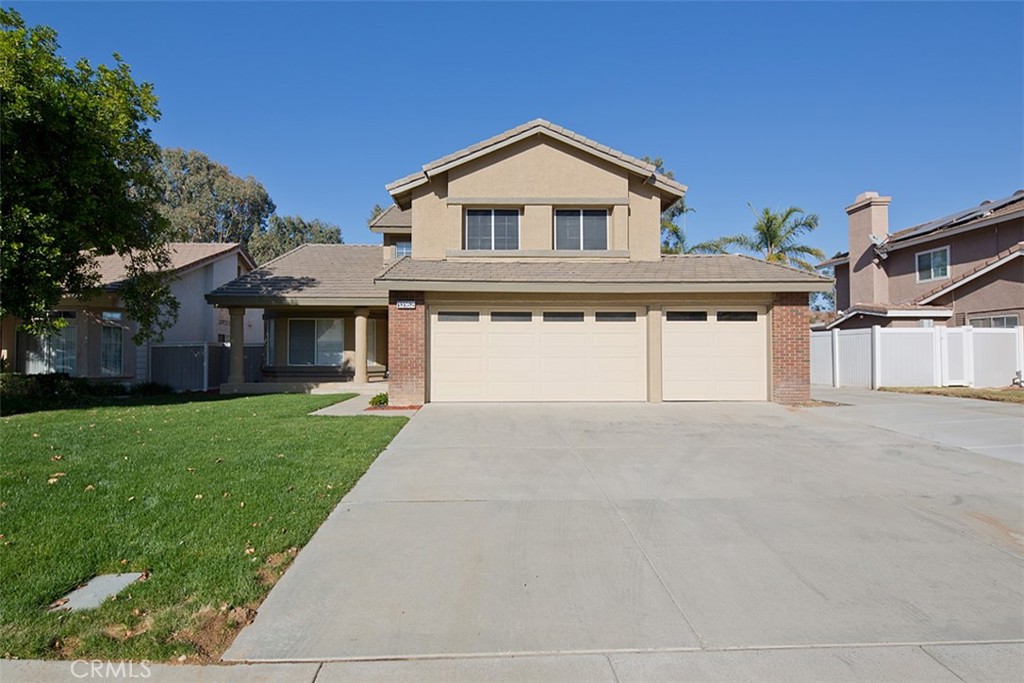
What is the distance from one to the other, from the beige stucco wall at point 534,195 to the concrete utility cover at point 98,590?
11793 millimetres

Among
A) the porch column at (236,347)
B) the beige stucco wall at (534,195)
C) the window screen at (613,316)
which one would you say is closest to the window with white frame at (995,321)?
the beige stucco wall at (534,195)

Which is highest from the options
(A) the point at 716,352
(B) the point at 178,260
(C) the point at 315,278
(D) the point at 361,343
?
(B) the point at 178,260

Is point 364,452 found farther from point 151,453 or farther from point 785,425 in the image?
point 785,425

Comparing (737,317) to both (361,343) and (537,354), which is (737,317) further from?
(361,343)

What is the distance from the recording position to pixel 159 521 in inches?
198

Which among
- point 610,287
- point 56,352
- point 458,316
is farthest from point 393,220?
point 56,352

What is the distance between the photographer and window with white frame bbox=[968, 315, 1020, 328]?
1978 centimetres

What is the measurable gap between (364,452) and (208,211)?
45069 mm

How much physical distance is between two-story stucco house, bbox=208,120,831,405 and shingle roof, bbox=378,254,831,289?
0.05 metres

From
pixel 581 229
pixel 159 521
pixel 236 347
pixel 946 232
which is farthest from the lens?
pixel 946 232

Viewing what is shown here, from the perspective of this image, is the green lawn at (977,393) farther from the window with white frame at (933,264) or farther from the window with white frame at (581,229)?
the window with white frame at (581,229)

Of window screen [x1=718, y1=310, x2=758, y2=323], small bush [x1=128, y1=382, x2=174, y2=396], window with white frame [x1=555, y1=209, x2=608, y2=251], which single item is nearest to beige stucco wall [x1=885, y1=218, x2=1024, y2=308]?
window screen [x1=718, y1=310, x2=758, y2=323]

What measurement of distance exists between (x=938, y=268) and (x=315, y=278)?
24.4 m

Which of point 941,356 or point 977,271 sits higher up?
point 977,271
